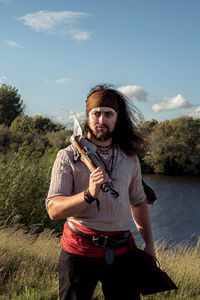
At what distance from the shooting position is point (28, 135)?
34938mm

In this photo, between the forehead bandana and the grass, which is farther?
the grass

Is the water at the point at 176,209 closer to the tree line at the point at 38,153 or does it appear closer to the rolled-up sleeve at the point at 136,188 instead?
the tree line at the point at 38,153

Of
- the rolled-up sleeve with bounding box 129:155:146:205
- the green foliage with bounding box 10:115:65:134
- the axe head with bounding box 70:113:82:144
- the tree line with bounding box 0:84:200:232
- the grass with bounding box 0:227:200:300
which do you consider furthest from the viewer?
the green foliage with bounding box 10:115:65:134

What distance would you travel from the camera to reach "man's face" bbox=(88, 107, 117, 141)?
2.06 m

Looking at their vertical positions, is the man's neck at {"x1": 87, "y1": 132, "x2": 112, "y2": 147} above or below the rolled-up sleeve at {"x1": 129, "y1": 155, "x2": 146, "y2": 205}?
above

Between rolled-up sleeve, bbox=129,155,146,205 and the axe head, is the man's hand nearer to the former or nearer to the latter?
the axe head

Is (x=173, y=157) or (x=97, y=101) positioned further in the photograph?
(x=173, y=157)

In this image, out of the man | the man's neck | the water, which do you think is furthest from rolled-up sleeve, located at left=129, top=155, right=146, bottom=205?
the water

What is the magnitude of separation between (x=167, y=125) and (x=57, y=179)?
39378 millimetres

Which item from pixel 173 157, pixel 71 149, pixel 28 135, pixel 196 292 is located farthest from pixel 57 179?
pixel 173 157

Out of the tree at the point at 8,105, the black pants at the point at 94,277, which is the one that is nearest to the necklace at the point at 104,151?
the black pants at the point at 94,277

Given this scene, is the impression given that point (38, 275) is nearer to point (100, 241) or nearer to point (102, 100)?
point (100, 241)

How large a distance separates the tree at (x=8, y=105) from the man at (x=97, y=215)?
55.1 meters

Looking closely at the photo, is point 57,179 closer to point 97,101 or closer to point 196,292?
point 97,101
